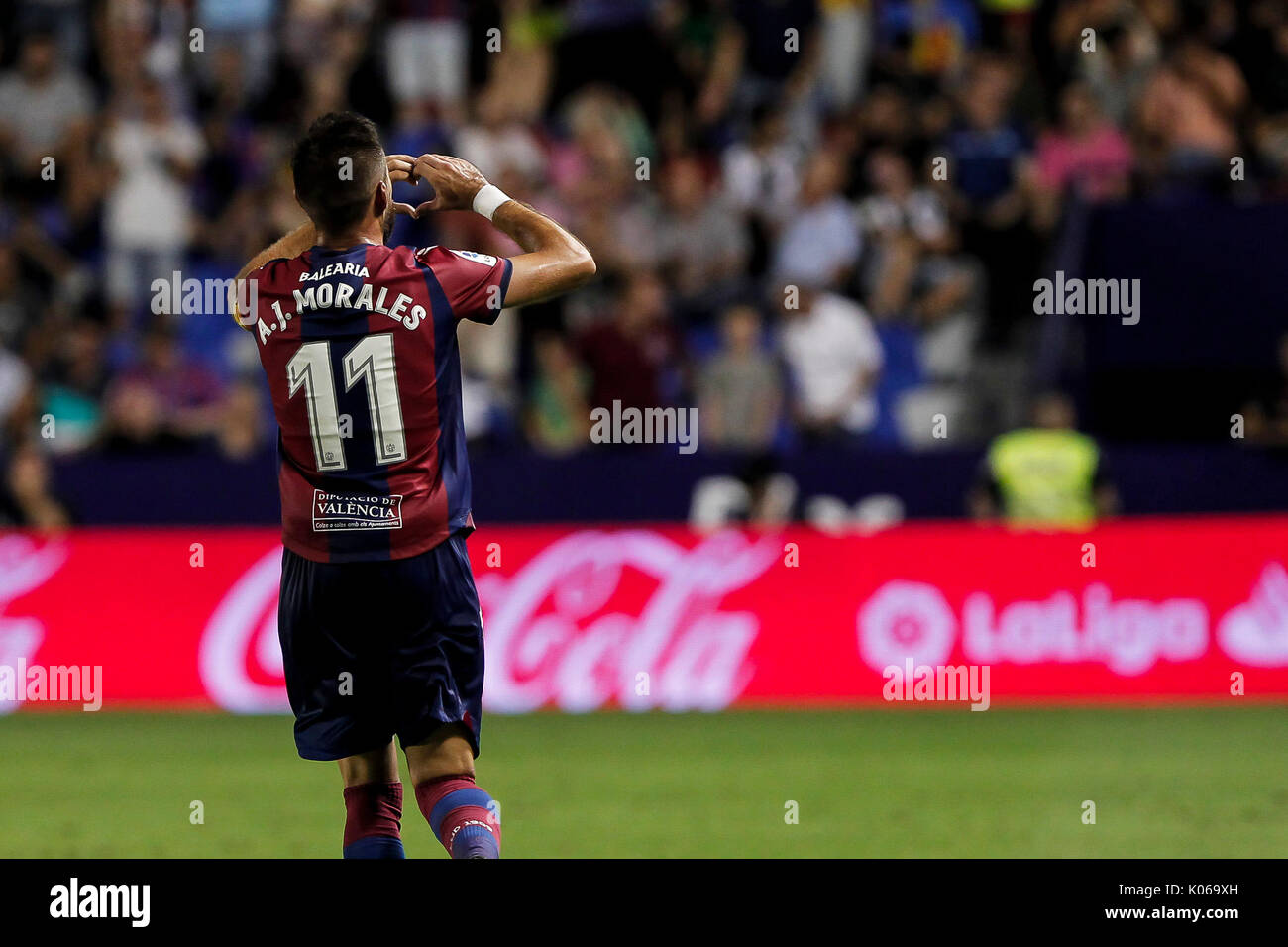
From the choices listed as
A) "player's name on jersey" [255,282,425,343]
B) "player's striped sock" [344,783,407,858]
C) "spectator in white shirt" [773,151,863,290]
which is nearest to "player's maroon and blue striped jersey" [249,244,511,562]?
"player's name on jersey" [255,282,425,343]

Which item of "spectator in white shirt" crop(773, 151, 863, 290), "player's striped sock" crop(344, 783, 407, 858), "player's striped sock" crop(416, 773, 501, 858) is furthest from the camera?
"spectator in white shirt" crop(773, 151, 863, 290)

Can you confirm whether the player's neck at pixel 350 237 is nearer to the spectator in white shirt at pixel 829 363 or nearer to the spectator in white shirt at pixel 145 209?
the spectator in white shirt at pixel 829 363

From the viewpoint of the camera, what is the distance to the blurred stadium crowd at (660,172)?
49.6ft

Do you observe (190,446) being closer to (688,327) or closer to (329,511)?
(688,327)

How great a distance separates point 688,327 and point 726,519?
259 centimetres

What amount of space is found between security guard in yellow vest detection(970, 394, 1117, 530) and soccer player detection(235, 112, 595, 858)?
865 cm

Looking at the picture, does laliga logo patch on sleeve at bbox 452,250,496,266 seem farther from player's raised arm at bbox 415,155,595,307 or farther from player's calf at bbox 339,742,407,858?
player's calf at bbox 339,742,407,858

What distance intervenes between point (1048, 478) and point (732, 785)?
4.83 meters

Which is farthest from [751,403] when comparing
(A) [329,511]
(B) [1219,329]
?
(A) [329,511]

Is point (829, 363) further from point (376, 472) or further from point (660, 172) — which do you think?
point (376, 472)

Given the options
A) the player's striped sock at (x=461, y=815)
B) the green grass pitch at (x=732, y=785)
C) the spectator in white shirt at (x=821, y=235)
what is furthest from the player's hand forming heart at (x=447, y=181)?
the spectator in white shirt at (x=821, y=235)

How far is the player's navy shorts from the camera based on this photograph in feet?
17.7

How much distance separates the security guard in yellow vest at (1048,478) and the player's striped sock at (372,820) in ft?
28.4

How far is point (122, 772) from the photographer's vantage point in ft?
33.9
